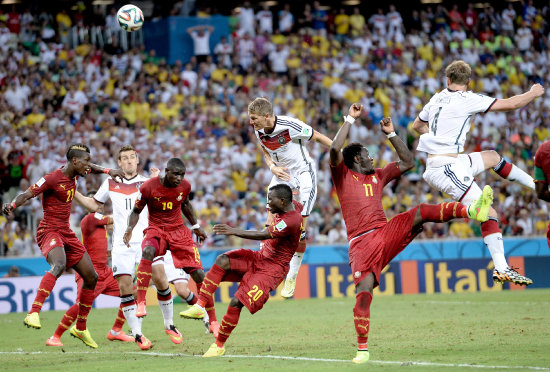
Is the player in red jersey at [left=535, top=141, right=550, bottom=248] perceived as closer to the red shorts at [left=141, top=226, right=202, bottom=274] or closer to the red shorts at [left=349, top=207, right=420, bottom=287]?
the red shorts at [left=349, top=207, right=420, bottom=287]

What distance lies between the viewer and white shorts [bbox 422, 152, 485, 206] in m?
10.4

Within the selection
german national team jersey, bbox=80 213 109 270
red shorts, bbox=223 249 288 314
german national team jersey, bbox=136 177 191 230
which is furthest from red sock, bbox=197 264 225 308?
german national team jersey, bbox=80 213 109 270

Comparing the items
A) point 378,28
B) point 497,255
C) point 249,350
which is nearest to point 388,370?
point 497,255

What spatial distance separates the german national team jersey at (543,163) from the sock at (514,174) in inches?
30.7

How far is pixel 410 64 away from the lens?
30625 millimetres

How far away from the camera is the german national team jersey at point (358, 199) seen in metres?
10.1

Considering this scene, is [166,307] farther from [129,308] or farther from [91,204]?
[91,204]

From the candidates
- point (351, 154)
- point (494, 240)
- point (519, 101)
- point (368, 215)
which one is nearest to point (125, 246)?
point (351, 154)

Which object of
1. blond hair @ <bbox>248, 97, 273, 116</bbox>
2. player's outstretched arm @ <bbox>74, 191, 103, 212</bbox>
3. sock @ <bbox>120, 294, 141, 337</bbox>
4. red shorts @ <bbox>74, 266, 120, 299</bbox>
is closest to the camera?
blond hair @ <bbox>248, 97, 273, 116</bbox>

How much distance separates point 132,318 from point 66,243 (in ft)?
4.82

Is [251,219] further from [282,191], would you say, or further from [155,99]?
[282,191]

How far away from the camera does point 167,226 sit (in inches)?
485

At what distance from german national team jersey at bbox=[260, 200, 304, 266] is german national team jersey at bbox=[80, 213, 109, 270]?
4372 mm

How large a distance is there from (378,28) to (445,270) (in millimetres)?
12710
